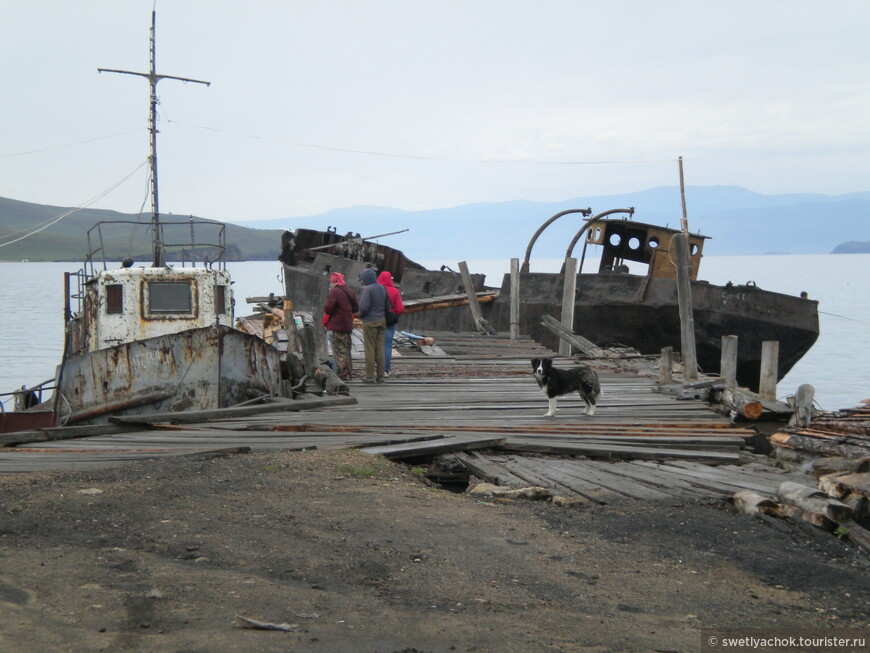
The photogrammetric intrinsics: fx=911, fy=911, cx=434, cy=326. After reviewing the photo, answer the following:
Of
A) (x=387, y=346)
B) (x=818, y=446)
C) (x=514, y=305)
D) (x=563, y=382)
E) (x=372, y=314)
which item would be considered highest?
(x=514, y=305)

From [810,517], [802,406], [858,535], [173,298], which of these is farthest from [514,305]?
[858,535]

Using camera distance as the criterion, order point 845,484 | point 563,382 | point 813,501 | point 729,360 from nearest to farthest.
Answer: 1. point 813,501
2. point 845,484
3. point 563,382
4. point 729,360

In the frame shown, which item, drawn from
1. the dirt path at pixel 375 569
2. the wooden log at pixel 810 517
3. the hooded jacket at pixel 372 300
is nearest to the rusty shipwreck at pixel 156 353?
the hooded jacket at pixel 372 300

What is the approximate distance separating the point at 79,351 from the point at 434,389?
6.34 m

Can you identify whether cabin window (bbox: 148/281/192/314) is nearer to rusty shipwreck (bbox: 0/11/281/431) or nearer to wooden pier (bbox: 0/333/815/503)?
rusty shipwreck (bbox: 0/11/281/431)

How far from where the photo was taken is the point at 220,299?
14.8 meters

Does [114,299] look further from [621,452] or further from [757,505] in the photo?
[757,505]

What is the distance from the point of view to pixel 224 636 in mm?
3834

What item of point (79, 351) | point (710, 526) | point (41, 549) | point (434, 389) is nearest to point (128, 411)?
point (79, 351)

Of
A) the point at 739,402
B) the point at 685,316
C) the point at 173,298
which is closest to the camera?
the point at 739,402

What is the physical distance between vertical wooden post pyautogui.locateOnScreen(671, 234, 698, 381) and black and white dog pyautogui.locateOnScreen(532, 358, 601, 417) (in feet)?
10.8

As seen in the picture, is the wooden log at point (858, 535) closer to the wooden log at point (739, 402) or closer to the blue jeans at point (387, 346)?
the wooden log at point (739, 402)

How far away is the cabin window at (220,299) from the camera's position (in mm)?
14727

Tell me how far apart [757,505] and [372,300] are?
759 cm
